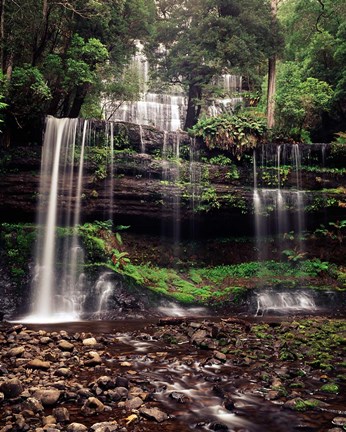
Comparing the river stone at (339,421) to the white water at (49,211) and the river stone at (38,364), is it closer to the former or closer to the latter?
the river stone at (38,364)

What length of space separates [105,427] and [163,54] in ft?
79.2

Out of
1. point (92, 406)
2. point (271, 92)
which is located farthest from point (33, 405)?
point (271, 92)

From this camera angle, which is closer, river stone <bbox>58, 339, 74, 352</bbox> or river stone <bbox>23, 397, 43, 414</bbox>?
river stone <bbox>23, 397, 43, 414</bbox>

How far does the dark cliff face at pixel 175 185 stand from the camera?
17.0 m

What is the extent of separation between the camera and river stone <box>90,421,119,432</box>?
4.12m

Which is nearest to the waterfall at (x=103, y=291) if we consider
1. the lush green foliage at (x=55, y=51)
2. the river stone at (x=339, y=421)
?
the lush green foliage at (x=55, y=51)

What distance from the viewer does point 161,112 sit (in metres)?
32.6

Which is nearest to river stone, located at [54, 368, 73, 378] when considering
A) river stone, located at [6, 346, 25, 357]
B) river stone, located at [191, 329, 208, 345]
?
river stone, located at [6, 346, 25, 357]

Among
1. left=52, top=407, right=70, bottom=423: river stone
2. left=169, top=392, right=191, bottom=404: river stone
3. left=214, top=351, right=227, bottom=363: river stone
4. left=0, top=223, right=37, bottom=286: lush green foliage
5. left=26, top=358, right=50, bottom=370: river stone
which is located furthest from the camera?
left=0, top=223, right=37, bottom=286: lush green foliage

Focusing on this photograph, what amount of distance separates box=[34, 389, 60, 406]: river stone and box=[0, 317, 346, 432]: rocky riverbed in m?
0.01

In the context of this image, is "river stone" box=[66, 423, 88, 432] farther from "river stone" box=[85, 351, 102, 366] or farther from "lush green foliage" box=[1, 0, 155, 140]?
"lush green foliage" box=[1, 0, 155, 140]

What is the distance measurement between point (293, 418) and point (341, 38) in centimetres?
2361

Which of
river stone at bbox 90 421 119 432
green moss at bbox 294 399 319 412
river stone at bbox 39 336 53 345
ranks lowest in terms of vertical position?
green moss at bbox 294 399 319 412

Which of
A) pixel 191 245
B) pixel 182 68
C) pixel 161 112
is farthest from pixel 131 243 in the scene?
pixel 161 112
